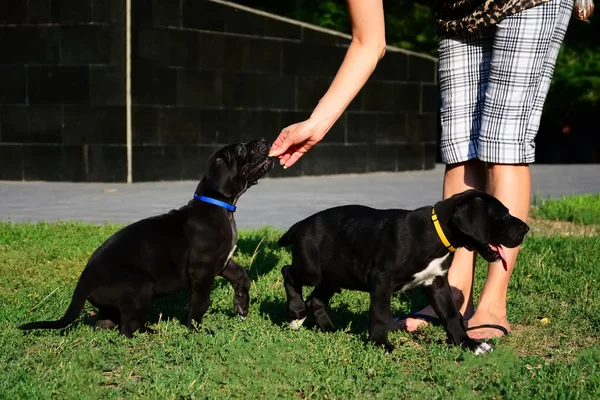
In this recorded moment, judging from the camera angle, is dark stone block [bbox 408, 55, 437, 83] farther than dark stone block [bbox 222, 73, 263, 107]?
Yes

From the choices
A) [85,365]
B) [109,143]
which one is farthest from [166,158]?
[85,365]

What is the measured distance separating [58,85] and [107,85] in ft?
2.35

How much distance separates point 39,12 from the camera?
13406 mm

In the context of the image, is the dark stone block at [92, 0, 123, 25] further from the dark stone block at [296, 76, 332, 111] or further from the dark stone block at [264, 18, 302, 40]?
the dark stone block at [296, 76, 332, 111]

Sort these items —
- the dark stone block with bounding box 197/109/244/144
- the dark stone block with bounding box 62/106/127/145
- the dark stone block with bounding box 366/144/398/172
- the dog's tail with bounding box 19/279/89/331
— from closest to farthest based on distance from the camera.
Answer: the dog's tail with bounding box 19/279/89/331
the dark stone block with bounding box 62/106/127/145
the dark stone block with bounding box 197/109/244/144
the dark stone block with bounding box 366/144/398/172

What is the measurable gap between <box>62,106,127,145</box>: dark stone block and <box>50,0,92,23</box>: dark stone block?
3.88 ft

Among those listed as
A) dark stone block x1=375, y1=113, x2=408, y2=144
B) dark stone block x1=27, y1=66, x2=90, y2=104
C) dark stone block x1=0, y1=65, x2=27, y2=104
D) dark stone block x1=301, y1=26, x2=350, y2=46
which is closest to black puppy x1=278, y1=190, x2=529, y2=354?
dark stone block x1=27, y1=66, x2=90, y2=104

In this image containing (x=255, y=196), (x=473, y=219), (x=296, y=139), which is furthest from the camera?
(x=255, y=196)

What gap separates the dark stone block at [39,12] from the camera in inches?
526

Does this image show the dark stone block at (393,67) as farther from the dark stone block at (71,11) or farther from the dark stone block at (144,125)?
the dark stone block at (71,11)

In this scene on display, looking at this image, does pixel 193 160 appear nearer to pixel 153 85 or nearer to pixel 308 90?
pixel 153 85

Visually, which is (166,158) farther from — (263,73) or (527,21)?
(527,21)

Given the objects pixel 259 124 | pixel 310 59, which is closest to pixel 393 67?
pixel 310 59

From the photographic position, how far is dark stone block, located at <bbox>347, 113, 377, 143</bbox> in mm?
16252
